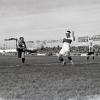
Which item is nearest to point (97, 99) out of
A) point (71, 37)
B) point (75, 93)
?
point (75, 93)

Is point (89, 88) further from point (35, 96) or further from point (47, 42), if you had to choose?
point (47, 42)

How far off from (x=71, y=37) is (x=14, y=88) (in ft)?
44.0

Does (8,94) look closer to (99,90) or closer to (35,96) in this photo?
(35,96)

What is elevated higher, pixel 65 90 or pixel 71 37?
pixel 71 37

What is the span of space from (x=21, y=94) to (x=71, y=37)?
47.9 ft

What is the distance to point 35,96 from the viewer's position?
8.45 meters

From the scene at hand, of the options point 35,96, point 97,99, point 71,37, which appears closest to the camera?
point 97,99

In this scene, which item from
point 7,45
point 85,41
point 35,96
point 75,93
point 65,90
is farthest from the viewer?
point 7,45

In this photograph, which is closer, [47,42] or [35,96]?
[35,96]

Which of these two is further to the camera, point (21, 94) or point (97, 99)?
point (21, 94)

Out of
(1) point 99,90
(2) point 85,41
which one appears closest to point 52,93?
(1) point 99,90

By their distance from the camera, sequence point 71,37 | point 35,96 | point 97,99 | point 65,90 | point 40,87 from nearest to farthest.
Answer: point 97,99 → point 35,96 → point 65,90 → point 40,87 → point 71,37

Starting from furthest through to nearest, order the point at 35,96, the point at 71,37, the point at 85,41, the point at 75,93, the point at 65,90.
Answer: the point at 85,41 < the point at 71,37 < the point at 65,90 < the point at 75,93 < the point at 35,96

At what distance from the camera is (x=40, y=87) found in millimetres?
10281
